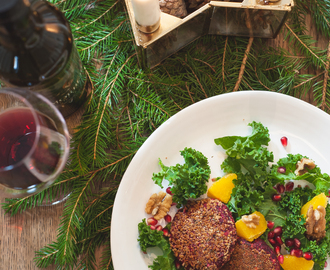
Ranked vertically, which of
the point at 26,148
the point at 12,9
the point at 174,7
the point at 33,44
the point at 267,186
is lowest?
the point at 267,186

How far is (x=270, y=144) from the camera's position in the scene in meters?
1.53

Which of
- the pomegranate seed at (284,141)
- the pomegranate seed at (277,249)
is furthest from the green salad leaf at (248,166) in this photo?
the pomegranate seed at (277,249)

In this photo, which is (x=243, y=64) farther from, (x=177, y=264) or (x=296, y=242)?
(x=177, y=264)

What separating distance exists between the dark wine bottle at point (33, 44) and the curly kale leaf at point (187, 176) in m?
0.66

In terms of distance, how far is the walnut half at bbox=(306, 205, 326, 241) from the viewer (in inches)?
52.6

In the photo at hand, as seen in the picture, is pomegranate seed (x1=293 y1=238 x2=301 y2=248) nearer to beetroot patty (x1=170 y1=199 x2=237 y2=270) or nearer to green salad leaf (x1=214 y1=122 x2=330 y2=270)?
green salad leaf (x1=214 y1=122 x2=330 y2=270)

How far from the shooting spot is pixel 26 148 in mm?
1171

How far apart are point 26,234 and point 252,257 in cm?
116

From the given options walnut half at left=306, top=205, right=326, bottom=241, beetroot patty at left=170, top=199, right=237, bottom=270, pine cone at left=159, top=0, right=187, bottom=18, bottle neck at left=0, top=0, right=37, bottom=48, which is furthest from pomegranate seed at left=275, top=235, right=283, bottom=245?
bottle neck at left=0, top=0, right=37, bottom=48

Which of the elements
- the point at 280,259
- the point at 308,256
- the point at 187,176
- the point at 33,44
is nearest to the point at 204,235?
the point at 187,176

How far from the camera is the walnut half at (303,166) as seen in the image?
1.44m

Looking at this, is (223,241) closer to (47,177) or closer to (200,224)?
(200,224)

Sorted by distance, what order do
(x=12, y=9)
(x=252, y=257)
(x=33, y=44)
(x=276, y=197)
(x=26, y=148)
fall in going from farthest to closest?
1. (x=276, y=197)
2. (x=252, y=257)
3. (x=26, y=148)
4. (x=33, y=44)
5. (x=12, y=9)

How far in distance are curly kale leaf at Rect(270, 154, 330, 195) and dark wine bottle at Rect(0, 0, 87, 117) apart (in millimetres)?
1107
